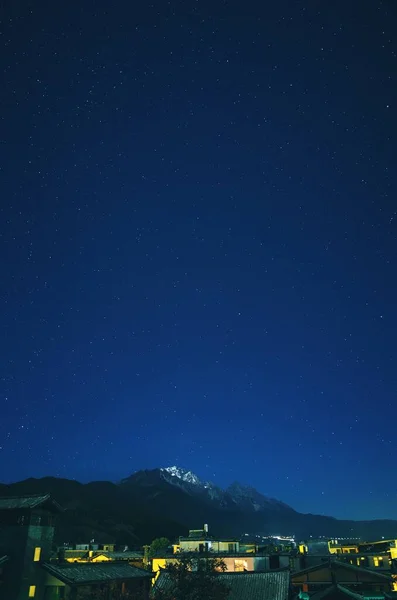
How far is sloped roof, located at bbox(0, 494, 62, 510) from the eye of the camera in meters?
45.7

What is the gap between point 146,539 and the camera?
16825cm

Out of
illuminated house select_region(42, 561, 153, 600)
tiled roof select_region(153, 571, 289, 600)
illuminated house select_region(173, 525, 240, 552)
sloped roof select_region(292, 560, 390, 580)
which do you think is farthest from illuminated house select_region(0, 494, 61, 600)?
illuminated house select_region(173, 525, 240, 552)

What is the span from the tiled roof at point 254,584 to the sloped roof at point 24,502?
13624 mm

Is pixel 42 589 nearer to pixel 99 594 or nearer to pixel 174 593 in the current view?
pixel 99 594

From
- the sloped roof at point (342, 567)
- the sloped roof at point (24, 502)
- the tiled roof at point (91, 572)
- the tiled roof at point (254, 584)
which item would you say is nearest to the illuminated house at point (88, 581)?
the tiled roof at point (91, 572)

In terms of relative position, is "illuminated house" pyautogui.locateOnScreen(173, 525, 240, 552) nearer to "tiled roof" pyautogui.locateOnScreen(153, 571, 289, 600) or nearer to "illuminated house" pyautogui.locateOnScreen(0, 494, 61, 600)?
"tiled roof" pyautogui.locateOnScreen(153, 571, 289, 600)

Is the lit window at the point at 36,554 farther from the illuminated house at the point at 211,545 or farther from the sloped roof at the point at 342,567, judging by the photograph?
the illuminated house at the point at 211,545

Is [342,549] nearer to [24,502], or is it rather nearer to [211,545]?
[211,545]

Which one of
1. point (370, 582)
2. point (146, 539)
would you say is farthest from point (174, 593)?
point (146, 539)

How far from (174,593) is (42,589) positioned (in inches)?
578

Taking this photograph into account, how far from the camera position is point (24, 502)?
152 ft

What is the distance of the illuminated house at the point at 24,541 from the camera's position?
137 ft

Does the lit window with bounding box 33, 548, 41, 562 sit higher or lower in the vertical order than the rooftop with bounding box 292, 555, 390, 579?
higher

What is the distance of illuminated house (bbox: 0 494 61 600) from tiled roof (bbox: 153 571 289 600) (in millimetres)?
11300
